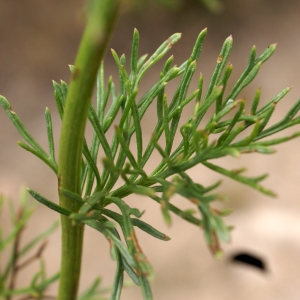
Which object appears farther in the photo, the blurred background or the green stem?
the blurred background

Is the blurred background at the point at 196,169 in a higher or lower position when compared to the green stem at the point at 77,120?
higher

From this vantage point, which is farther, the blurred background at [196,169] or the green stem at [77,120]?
the blurred background at [196,169]

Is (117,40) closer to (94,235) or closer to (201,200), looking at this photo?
(94,235)

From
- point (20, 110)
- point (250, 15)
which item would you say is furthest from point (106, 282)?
point (250, 15)

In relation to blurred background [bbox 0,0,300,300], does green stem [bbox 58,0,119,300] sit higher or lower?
lower
